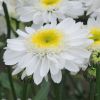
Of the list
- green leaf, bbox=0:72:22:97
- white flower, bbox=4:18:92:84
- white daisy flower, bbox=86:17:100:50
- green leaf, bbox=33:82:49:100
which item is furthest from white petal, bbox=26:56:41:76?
green leaf, bbox=0:72:22:97

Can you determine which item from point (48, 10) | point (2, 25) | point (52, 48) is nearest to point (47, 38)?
point (52, 48)

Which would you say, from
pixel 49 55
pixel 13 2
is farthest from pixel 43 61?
pixel 13 2

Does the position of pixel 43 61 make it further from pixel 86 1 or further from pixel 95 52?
pixel 86 1

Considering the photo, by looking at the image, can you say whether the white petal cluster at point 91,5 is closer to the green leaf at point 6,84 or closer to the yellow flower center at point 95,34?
the yellow flower center at point 95,34

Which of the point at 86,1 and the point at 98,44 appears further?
the point at 86,1

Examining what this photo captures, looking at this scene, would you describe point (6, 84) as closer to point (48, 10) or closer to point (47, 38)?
point (48, 10)

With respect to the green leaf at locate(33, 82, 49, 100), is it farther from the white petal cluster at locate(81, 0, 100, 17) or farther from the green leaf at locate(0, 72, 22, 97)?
the white petal cluster at locate(81, 0, 100, 17)

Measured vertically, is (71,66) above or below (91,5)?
below
